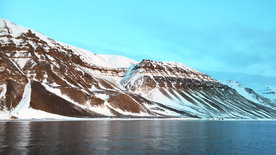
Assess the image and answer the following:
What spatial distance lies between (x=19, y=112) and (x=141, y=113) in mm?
83544

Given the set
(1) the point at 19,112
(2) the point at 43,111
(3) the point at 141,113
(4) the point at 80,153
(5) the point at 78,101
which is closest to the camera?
(4) the point at 80,153

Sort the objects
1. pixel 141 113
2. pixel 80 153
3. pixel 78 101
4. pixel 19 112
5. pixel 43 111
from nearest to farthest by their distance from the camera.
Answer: pixel 80 153 < pixel 19 112 < pixel 43 111 < pixel 78 101 < pixel 141 113

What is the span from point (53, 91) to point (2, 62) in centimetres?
4174

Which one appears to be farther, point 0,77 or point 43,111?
point 0,77

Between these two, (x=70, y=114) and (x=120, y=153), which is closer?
(x=120, y=153)

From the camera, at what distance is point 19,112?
439 ft

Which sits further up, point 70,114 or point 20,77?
point 20,77

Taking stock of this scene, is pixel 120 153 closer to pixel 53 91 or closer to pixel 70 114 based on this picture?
pixel 70 114

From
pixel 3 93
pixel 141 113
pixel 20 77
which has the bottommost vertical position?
pixel 141 113

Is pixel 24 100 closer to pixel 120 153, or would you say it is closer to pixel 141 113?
pixel 141 113

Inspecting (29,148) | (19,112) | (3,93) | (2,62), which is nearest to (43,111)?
(19,112)

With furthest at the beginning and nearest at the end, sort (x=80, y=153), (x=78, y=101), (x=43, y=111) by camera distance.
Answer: (x=78, y=101), (x=43, y=111), (x=80, y=153)

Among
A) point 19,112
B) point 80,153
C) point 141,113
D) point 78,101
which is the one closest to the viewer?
point 80,153

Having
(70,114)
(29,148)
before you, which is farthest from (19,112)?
(29,148)
